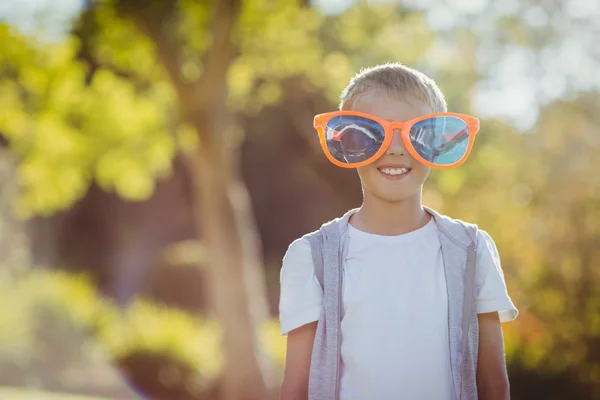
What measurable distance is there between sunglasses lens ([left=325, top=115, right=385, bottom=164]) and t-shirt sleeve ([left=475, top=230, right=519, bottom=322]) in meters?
0.43

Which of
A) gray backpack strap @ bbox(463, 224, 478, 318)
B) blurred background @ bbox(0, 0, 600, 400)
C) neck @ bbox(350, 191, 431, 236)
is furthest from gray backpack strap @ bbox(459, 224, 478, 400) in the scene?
blurred background @ bbox(0, 0, 600, 400)

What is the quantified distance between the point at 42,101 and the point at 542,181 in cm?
651

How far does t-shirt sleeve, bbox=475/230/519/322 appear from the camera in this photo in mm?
2047

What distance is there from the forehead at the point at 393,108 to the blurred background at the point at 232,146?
6136mm

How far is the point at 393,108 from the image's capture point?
212 cm

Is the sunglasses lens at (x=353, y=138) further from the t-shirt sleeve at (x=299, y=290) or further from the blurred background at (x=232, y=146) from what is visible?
the blurred background at (x=232, y=146)

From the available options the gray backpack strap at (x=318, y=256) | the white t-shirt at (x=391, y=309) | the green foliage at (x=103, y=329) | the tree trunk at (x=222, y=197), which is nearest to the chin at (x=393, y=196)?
the white t-shirt at (x=391, y=309)

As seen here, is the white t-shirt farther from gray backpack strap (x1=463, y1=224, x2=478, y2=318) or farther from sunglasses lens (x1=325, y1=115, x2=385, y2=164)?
sunglasses lens (x1=325, y1=115, x2=385, y2=164)

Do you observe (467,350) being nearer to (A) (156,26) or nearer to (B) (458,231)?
(B) (458,231)

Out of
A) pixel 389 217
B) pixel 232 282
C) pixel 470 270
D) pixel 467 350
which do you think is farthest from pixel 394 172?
pixel 232 282

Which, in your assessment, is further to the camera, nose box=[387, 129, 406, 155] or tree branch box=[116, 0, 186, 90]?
tree branch box=[116, 0, 186, 90]

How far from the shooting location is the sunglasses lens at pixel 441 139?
2.10 m

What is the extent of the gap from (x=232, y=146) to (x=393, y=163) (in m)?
→ 8.31

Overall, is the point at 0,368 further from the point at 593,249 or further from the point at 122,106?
the point at 593,249
